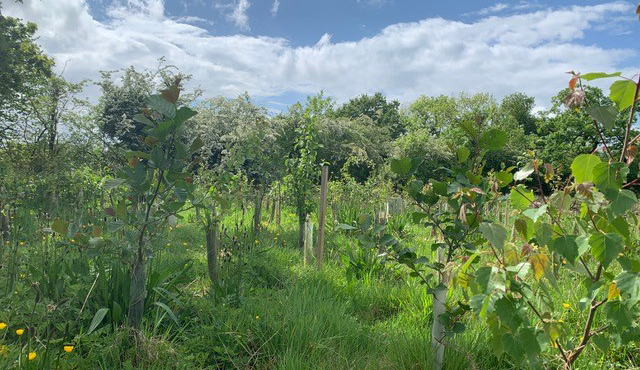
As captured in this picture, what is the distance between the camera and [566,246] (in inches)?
56.4

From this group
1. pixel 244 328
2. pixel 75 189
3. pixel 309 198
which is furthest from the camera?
pixel 75 189

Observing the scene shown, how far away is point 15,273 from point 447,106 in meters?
38.5

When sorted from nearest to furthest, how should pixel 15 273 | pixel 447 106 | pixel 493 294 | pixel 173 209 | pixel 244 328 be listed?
pixel 493 294 → pixel 173 209 → pixel 244 328 → pixel 15 273 → pixel 447 106

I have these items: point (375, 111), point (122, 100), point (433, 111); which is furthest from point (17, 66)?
point (433, 111)

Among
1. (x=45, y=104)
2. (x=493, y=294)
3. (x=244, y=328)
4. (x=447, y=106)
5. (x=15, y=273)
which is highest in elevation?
(x=447, y=106)

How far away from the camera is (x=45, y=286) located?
269cm

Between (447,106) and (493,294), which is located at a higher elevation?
(447,106)

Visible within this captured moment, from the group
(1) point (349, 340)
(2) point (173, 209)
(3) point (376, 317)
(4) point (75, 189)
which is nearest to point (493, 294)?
(1) point (349, 340)

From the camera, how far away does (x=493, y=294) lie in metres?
1.40

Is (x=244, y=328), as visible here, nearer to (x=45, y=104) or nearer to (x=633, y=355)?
(x=633, y=355)

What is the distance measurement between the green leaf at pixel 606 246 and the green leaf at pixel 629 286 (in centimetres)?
6

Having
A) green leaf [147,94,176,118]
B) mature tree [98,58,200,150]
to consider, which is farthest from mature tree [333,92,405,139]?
green leaf [147,94,176,118]

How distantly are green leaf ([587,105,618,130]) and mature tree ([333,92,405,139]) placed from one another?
32.7 m

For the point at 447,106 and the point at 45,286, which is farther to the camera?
the point at 447,106
